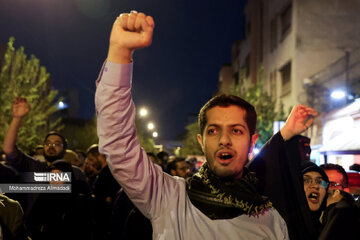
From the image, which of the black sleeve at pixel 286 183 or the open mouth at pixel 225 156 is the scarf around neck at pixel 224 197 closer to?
the open mouth at pixel 225 156

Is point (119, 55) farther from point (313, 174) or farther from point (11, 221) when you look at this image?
point (313, 174)

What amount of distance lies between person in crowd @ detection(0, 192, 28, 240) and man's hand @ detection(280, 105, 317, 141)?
6.92 feet

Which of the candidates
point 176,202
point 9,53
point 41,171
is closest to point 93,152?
point 41,171

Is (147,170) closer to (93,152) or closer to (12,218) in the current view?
(12,218)

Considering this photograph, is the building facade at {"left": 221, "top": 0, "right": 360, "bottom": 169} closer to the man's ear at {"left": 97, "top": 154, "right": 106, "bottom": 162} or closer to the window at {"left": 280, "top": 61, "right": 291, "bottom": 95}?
the window at {"left": 280, "top": 61, "right": 291, "bottom": 95}

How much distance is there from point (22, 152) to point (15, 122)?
0.51 meters

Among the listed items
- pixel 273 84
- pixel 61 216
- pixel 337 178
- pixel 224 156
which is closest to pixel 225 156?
pixel 224 156

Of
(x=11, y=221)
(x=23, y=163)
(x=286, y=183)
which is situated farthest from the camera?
(x=23, y=163)

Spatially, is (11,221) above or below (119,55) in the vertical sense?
below

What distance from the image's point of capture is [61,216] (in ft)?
17.2

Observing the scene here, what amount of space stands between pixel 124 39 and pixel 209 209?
0.90 m

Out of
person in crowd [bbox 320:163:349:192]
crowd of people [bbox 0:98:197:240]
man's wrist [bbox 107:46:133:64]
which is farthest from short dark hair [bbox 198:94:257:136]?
crowd of people [bbox 0:98:197:240]

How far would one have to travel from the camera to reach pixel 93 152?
8188 mm

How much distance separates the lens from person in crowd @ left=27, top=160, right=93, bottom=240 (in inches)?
201
